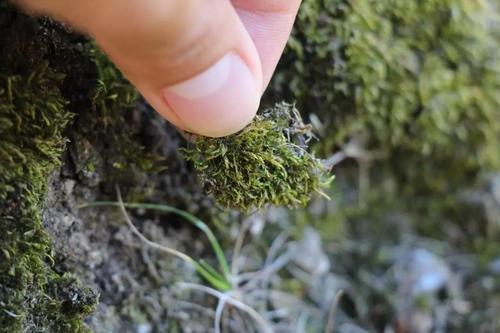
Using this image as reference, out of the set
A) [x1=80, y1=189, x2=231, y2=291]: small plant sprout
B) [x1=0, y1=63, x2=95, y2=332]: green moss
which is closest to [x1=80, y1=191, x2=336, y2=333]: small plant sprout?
[x1=80, y1=189, x2=231, y2=291]: small plant sprout

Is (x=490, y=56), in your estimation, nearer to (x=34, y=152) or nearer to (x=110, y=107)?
(x=110, y=107)

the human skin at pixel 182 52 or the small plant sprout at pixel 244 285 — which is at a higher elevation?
the human skin at pixel 182 52

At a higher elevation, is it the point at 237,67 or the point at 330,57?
the point at 237,67

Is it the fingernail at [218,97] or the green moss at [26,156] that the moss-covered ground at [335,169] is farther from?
the fingernail at [218,97]

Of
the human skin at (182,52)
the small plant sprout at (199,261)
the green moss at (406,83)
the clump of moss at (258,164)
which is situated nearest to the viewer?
the human skin at (182,52)

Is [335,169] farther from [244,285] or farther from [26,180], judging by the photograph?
[26,180]

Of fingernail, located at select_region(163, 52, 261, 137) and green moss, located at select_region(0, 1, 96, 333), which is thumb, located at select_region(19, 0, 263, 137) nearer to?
fingernail, located at select_region(163, 52, 261, 137)

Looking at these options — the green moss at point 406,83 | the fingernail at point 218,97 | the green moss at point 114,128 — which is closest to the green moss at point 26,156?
the green moss at point 114,128

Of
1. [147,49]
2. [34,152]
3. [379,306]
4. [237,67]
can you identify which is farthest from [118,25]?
[379,306]
